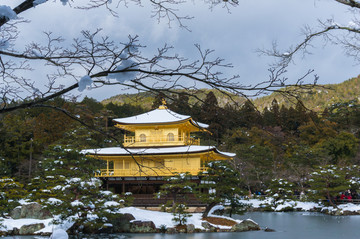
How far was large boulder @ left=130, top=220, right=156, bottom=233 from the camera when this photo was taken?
13.0m

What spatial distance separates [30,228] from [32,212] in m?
1.37

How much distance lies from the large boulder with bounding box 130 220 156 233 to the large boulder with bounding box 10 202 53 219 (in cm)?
310

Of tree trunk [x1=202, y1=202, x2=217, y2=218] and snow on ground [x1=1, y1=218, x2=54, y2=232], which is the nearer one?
snow on ground [x1=1, y1=218, x2=54, y2=232]

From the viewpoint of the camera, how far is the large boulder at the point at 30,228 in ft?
41.0

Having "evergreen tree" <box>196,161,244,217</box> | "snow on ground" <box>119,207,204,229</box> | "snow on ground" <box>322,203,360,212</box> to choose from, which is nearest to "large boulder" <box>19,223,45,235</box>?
"snow on ground" <box>119,207,204,229</box>

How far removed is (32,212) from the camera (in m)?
13.9

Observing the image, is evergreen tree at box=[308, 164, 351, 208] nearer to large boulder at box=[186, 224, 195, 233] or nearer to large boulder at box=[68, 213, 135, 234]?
large boulder at box=[186, 224, 195, 233]

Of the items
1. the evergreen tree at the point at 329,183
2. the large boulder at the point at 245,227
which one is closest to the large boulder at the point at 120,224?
the large boulder at the point at 245,227

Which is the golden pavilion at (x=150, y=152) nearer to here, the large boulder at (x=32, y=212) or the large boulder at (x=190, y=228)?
the large boulder at (x=32, y=212)

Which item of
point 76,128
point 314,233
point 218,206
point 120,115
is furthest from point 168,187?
point 120,115

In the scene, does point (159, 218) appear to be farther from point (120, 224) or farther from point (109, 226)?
point (109, 226)

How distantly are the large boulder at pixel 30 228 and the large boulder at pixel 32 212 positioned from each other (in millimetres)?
977

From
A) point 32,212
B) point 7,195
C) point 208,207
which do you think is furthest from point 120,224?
point 7,195

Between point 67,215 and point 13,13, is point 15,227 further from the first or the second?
point 13,13
